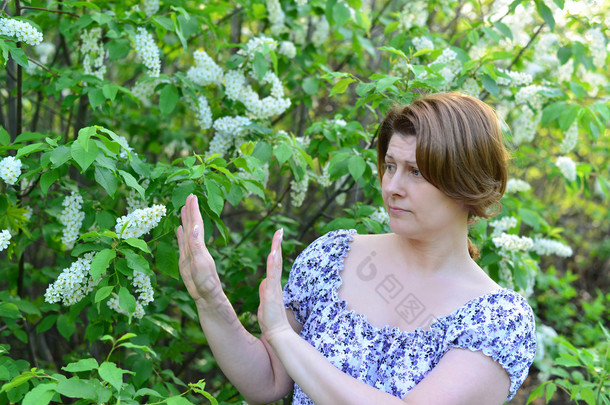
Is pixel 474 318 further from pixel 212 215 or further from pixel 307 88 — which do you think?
pixel 307 88

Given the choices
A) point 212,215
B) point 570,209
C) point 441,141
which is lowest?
point 570,209

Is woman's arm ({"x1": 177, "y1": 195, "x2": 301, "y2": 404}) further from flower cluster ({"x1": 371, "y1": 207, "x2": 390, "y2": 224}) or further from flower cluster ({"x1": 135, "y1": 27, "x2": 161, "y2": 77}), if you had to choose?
flower cluster ({"x1": 135, "y1": 27, "x2": 161, "y2": 77})

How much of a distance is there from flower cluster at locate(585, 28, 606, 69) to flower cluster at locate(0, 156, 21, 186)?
8.99 feet

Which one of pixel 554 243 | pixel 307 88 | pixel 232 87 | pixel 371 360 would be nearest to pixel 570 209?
pixel 554 243

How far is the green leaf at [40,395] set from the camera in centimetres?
130

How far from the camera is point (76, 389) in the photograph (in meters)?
1.38

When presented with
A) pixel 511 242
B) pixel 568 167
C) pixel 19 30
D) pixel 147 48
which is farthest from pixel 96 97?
pixel 568 167

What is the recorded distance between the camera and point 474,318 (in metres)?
1.69

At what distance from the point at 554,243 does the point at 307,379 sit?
6.45 ft

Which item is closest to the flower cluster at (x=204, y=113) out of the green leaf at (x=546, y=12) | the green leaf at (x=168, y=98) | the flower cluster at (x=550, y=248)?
the green leaf at (x=168, y=98)

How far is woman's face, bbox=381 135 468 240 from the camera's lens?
66.5 inches

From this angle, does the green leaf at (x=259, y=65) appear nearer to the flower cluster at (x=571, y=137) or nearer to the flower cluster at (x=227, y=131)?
the flower cluster at (x=227, y=131)

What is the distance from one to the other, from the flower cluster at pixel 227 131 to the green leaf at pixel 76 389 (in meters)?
1.23

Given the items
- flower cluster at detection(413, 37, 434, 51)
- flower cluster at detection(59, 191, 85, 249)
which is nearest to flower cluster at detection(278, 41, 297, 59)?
flower cluster at detection(413, 37, 434, 51)
